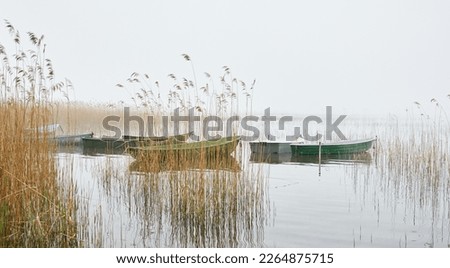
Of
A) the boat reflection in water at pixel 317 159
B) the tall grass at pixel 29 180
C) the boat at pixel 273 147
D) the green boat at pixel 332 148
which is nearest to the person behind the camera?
the tall grass at pixel 29 180

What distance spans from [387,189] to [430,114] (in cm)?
186

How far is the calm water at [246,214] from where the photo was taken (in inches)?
153

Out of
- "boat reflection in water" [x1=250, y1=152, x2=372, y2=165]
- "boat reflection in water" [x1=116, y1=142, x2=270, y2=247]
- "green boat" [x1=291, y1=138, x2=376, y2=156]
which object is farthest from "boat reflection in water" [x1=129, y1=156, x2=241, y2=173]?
"green boat" [x1=291, y1=138, x2=376, y2=156]

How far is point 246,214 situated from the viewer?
4.20 meters

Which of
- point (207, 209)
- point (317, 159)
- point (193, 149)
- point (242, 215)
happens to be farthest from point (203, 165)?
point (317, 159)

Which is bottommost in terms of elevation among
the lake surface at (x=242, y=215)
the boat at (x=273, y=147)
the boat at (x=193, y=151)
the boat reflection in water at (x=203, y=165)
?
the lake surface at (x=242, y=215)

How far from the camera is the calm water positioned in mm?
3877

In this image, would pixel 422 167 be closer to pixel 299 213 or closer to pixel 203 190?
pixel 299 213

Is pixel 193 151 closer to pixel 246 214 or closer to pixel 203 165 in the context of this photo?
pixel 203 165

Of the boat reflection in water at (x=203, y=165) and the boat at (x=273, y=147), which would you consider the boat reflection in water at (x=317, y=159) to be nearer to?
the boat at (x=273, y=147)

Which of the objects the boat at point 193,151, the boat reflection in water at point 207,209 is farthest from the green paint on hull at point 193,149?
the boat reflection in water at point 207,209

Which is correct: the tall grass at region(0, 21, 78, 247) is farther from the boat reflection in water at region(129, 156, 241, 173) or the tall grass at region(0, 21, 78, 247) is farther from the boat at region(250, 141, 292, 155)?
the boat at region(250, 141, 292, 155)
